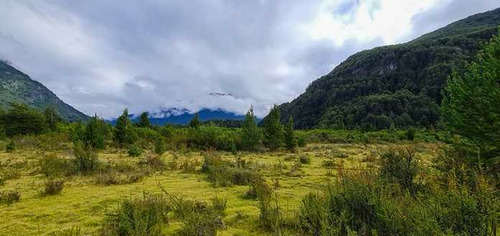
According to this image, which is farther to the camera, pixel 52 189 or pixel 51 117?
pixel 51 117

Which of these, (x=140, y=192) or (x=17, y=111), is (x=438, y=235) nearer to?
(x=140, y=192)

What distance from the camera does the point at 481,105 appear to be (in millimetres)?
9211

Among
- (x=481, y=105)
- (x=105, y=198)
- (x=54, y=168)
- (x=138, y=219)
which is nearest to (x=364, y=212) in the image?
(x=138, y=219)

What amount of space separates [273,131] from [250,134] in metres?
3.03

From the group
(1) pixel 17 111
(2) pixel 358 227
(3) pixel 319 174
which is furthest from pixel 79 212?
(1) pixel 17 111

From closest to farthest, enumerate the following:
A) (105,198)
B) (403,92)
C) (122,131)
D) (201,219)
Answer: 1. (201,219)
2. (105,198)
3. (122,131)
4. (403,92)

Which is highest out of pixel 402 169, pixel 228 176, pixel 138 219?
pixel 402 169

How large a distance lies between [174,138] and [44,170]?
23.9 metres

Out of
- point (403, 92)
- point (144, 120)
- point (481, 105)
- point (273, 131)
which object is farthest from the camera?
point (403, 92)

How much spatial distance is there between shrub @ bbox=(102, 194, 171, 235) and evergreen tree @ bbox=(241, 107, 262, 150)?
2738 centimetres

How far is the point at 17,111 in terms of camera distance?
51688mm

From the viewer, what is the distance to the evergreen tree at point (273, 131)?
1460 inches

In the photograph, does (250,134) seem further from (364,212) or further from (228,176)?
(364,212)

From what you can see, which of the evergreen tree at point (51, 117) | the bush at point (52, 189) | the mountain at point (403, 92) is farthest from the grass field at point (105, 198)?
the mountain at point (403, 92)
